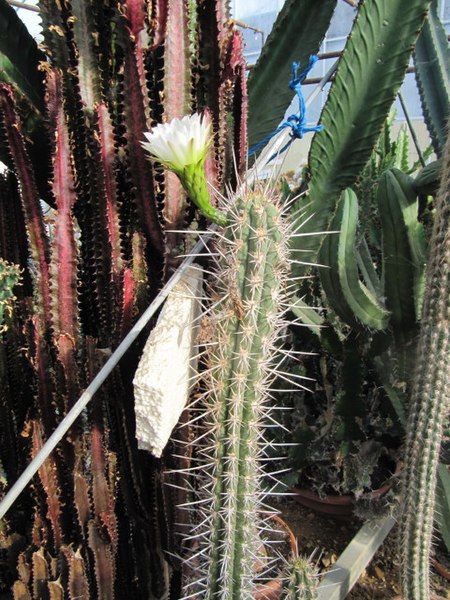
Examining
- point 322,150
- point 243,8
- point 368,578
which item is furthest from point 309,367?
point 243,8

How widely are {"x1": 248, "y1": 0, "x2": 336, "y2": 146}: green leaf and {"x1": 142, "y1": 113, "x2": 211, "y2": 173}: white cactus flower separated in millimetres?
547

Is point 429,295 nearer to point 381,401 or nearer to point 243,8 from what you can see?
point 381,401

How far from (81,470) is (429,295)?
0.80m

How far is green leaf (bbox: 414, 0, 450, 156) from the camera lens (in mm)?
1539

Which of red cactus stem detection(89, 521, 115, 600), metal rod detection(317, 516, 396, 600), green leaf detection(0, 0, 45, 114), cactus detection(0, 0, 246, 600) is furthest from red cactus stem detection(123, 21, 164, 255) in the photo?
metal rod detection(317, 516, 396, 600)

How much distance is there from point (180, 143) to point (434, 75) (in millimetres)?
1279

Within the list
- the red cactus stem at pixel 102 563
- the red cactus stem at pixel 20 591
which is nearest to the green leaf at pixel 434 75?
the red cactus stem at pixel 102 563

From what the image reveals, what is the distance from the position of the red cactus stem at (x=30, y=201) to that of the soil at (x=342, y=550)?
974 millimetres

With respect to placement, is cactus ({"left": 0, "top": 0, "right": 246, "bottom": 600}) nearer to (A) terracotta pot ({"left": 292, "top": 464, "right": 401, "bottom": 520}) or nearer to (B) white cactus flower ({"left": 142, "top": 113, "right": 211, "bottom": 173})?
(B) white cactus flower ({"left": 142, "top": 113, "right": 211, "bottom": 173})

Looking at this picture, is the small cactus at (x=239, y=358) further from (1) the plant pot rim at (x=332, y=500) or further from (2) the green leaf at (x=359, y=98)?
(1) the plant pot rim at (x=332, y=500)

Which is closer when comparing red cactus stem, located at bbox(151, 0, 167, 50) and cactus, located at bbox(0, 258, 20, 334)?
red cactus stem, located at bbox(151, 0, 167, 50)

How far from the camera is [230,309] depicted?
0.71 meters

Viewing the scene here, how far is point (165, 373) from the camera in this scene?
0.70 m

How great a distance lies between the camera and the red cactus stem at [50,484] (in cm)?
90
